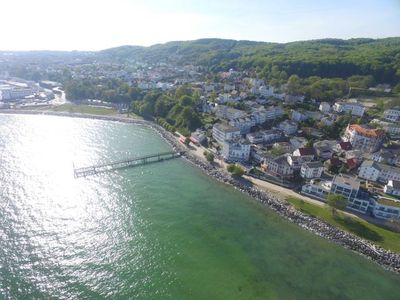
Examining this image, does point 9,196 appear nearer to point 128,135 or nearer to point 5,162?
point 5,162

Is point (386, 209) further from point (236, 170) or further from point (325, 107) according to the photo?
point (325, 107)

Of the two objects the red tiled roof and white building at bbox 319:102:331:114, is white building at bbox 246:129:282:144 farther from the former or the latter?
white building at bbox 319:102:331:114

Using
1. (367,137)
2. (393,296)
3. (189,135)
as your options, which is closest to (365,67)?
(367,137)

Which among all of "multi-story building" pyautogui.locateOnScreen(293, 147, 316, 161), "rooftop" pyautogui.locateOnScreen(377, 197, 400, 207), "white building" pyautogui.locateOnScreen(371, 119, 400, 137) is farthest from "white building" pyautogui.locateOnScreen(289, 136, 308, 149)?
"white building" pyautogui.locateOnScreen(371, 119, 400, 137)

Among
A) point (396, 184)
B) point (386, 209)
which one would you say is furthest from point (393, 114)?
point (386, 209)

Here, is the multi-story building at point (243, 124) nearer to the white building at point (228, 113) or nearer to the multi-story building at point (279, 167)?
the white building at point (228, 113)

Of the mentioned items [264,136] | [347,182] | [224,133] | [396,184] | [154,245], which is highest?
[224,133]
